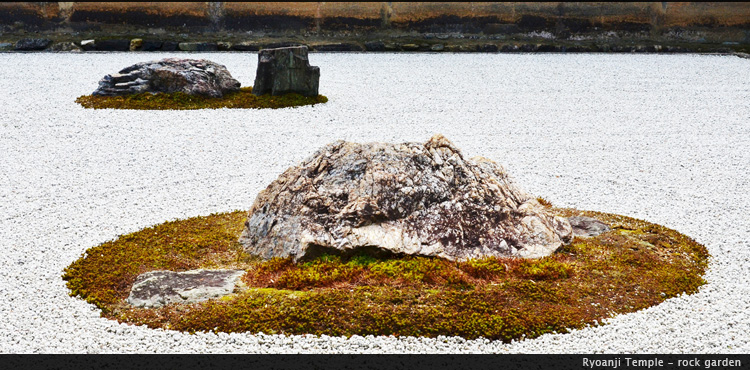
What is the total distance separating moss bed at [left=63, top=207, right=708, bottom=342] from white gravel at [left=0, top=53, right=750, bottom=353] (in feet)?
0.49

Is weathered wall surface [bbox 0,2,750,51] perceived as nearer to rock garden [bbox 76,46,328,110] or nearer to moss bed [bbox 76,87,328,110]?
rock garden [bbox 76,46,328,110]

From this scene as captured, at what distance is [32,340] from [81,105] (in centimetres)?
927

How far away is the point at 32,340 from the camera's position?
459 centimetres

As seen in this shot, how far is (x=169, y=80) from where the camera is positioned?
13.6 metres

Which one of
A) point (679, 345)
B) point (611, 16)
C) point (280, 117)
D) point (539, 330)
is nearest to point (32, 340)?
point (539, 330)

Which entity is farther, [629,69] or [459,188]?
[629,69]

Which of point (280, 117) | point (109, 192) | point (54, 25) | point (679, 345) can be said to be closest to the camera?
point (679, 345)

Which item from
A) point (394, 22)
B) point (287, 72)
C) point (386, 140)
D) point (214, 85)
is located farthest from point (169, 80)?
point (394, 22)

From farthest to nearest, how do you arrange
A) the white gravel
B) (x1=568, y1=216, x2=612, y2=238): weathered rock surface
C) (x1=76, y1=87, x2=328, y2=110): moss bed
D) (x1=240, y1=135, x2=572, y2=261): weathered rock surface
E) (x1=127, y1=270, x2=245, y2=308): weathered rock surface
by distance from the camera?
1. (x1=76, y1=87, x2=328, y2=110): moss bed
2. (x1=568, y1=216, x2=612, y2=238): weathered rock surface
3. (x1=240, y1=135, x2=572, y2=261): weathered rock surface
4. (x1=127, y1=270, x2=245, y2=308): weathered rock surface
5. the white gravel

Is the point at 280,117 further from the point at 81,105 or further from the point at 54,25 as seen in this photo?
the point at 54,25

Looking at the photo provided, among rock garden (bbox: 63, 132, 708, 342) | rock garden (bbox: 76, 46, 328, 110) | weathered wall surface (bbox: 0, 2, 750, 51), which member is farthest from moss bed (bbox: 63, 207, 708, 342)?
weathered wall surface (bbox: 0, 2, 750, 51)

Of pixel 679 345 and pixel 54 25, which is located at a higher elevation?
pixel 54 25

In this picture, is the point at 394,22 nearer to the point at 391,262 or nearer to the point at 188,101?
the point at 188,101

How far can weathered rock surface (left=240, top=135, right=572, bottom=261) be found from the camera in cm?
565
